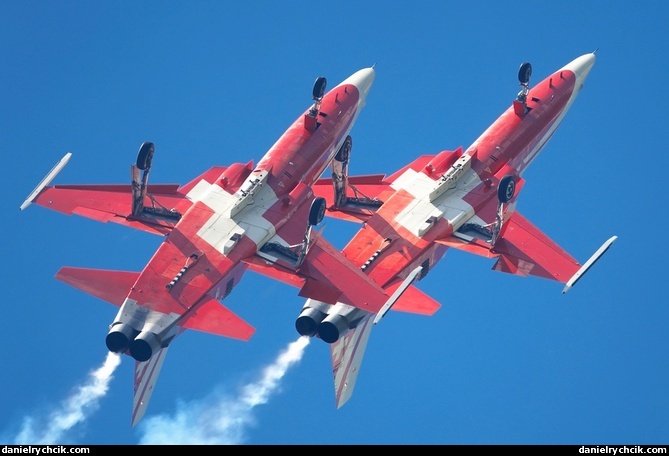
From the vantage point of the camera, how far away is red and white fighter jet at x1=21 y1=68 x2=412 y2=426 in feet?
291

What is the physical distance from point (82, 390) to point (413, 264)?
50.2 feet

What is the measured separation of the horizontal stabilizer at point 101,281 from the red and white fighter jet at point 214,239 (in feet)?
0.13

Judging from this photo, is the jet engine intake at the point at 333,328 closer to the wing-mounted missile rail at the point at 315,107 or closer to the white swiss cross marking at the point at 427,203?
the white swiss cross marking at the point at 427,203

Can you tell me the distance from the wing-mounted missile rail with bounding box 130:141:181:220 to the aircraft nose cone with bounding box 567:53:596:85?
891 inches

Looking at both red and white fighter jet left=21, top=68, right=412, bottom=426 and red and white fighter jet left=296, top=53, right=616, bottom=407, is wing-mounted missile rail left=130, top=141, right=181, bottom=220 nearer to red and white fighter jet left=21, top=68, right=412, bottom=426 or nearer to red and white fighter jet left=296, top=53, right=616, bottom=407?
red and white fighter jet left=21, top=68, right=412, bottom=426

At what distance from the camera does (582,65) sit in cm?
10675

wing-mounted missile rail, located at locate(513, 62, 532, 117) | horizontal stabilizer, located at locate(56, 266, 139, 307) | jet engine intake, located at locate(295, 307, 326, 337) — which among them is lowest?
horizontal stabilizer, located at locate(56, 266, 139, 307)

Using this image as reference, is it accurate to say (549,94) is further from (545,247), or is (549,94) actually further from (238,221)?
(238,221)

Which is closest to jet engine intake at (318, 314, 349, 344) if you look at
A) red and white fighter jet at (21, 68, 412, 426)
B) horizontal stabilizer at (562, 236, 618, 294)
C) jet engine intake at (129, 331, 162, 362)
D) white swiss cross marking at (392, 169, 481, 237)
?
red and white fighter jet at (21, 68, 412, 426)

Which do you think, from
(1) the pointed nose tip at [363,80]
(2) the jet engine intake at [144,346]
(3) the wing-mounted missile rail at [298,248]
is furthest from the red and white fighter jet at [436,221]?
(2) the jet engine intake at [144,346]

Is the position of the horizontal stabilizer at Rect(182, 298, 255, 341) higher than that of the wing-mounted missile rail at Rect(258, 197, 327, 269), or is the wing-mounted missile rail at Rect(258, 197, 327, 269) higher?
the wing-mounted missile rail at Rect(258, 197, 327, 269)

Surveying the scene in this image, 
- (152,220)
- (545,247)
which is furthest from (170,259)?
(545,247)

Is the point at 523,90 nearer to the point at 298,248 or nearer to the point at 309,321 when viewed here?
the point at 298,248

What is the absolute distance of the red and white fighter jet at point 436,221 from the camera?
9106 centimetres
